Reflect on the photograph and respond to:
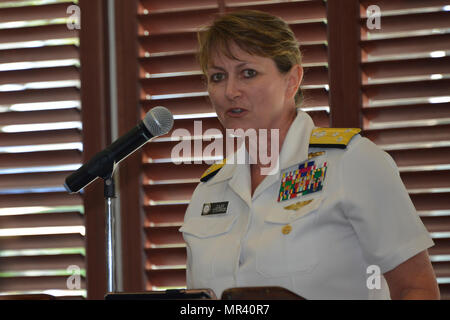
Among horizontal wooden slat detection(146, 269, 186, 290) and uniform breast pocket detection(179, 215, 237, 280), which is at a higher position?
uniform breast pocket detection(179, 215, 237, 280)

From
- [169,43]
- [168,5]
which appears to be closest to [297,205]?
[169,43]

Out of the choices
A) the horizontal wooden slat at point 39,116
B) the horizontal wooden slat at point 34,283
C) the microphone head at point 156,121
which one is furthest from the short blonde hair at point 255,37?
the horizontal wooden slat at point 34,283

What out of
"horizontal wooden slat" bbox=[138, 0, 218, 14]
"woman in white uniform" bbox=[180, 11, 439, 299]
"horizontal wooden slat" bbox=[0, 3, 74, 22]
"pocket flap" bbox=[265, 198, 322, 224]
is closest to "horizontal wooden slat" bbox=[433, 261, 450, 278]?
"woman in white uniform" bbox=[180, 11, 439, 299]

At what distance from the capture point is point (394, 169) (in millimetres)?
1549

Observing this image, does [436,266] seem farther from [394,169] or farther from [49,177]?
[49,177]

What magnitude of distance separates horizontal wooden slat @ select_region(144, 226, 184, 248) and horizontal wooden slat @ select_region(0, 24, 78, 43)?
2.56ft

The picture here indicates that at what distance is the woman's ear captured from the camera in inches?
71.8

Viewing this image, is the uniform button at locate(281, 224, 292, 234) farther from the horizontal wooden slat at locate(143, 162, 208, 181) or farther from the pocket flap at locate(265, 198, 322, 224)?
the horizontal wooden slat at locate(143, 162, 208, 181)

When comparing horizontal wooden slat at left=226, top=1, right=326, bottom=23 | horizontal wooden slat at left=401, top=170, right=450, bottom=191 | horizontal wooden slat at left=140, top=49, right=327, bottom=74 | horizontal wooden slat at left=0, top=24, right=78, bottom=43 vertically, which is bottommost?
horizontal wooden slat at left=401, top=170, right=450, bottom=191

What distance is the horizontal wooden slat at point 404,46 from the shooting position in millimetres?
2146

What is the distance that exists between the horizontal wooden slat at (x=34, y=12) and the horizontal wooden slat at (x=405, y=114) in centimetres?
119

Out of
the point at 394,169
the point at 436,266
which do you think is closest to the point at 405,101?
the point at 436,266

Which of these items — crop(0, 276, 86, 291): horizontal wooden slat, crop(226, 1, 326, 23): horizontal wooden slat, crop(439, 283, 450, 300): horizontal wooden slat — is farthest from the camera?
crop(0, 276, 86, 291): horizontal wooden slat
